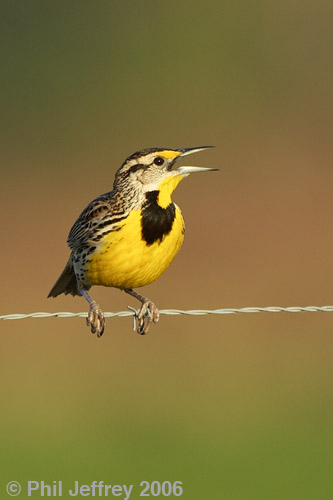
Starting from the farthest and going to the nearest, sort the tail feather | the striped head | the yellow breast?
the tail feather, the striped head, the yellow breast

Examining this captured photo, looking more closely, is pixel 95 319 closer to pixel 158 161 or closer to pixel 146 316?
pixel 146 316

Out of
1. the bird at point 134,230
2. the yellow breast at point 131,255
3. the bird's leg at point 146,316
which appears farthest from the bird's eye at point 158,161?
the bird's leg at point 146,316

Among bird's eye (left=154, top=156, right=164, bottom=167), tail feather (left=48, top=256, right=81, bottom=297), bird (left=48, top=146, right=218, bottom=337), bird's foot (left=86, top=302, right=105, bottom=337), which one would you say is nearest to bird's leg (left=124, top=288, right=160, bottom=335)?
bird (left=48, top=146, right=218, bottom=337)

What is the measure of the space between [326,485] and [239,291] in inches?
137

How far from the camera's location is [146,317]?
4.04m

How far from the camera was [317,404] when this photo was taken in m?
6.94

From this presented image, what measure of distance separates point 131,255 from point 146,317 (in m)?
0.42

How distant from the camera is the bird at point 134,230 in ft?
12.2

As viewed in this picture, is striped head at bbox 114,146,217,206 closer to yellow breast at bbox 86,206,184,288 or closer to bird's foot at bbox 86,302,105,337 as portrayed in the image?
yellow breast at bbox 86,206,184,288

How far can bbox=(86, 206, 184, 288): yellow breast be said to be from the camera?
3689 mm

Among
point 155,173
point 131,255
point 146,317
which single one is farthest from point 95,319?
point 155,173

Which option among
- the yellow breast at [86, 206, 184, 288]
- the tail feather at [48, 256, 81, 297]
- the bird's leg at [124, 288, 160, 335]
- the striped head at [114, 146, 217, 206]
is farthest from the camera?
the tail feather at [48, 256, 81, 297]

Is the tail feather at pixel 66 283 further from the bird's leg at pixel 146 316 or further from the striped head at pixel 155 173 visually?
the striped head at pixel 155 173

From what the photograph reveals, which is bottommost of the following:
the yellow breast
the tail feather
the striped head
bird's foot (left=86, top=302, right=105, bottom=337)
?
bird's foot (left=86, top=302, right=105, bottom=337)
